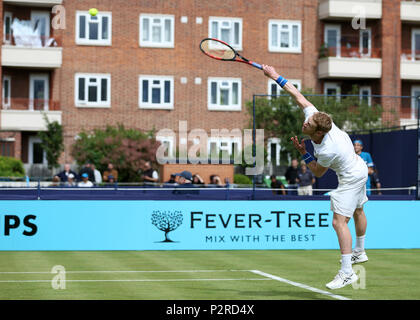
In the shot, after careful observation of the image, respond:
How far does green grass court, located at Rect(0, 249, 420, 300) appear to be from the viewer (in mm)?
9570

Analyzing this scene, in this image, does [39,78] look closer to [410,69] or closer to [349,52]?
[349,52]

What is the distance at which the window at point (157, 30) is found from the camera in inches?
1539

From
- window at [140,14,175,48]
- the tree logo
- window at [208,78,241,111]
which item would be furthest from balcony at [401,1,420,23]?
the tree logo

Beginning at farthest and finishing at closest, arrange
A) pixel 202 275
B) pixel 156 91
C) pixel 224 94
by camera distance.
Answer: pixel 224 94 → pixel 156 91 → pixel 202 275

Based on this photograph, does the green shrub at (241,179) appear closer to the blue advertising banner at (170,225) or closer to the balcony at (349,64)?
the balcony at (349,64)

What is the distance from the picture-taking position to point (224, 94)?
4019 centimetres

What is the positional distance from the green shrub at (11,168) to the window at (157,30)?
910 cm

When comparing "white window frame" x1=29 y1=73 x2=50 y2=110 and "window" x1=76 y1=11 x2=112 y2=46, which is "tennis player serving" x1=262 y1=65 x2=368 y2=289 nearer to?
"window" x1=76 y1=11 x2=112 y2=46

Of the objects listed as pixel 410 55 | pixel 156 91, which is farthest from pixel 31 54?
pixel 410 55

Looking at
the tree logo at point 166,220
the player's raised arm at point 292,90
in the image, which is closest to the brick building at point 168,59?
the tree logo at point 166,220

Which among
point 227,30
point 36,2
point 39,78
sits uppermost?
point 36,2

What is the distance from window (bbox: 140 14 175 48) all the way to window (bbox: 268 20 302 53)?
5.09m

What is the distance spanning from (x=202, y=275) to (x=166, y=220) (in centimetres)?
460

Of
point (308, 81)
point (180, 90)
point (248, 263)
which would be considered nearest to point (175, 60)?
point (180, 90)
